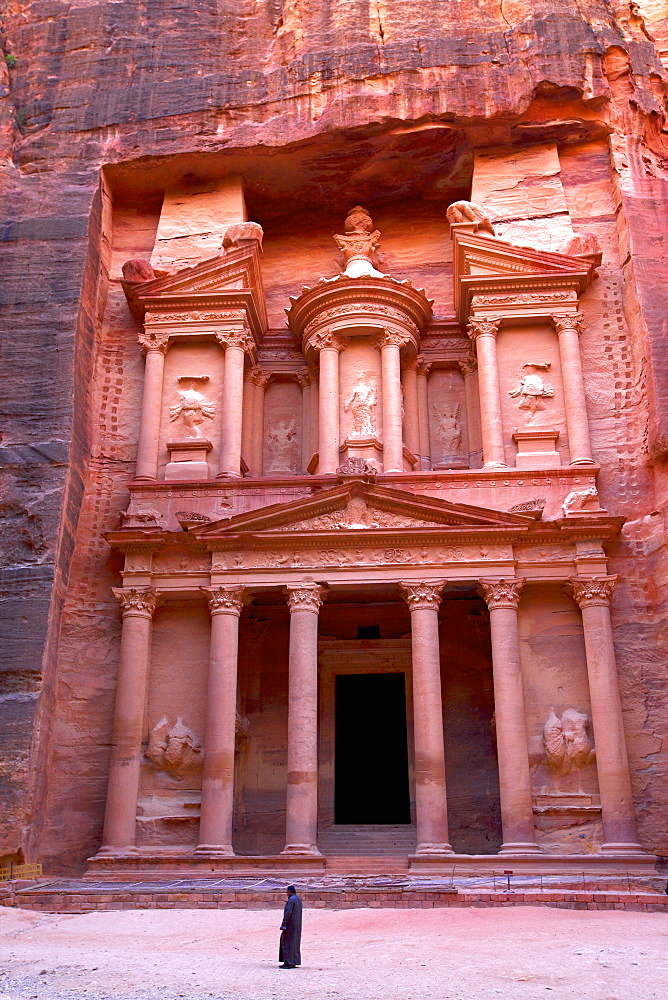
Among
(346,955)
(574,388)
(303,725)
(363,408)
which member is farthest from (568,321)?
(346,955)

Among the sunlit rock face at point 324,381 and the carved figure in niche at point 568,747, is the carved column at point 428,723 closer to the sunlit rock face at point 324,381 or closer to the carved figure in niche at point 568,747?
the sunlit rock face at point 324,381

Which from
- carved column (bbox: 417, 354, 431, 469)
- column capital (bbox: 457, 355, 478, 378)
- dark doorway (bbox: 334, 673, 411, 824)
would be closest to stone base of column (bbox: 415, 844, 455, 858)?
A: dark doorway (bbox: 334, 673, 411, 824)

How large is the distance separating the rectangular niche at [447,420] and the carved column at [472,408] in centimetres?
20

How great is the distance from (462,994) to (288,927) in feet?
7.01

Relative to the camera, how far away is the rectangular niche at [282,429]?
21.5 meters

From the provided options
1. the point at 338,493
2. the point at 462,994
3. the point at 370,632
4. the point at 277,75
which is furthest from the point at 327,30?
the point at 462,994

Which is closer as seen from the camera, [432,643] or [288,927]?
[288,927]

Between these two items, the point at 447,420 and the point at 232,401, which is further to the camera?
the point at 447,420

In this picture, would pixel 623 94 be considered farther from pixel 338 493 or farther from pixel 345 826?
pixel 345 826

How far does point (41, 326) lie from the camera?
19594mm

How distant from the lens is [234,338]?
67.2ft

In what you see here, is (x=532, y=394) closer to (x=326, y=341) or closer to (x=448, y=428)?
(x=448, y=428)

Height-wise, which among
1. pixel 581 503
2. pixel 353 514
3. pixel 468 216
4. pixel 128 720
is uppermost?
pixel 468 216

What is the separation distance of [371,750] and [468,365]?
883 cm
